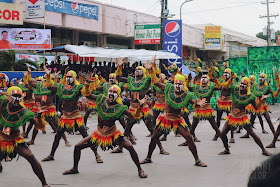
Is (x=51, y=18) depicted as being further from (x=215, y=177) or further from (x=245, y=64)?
(x=215, y=177)

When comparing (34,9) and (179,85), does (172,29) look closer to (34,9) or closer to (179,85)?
(34,9)

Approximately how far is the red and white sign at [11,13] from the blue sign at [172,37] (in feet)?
28.4

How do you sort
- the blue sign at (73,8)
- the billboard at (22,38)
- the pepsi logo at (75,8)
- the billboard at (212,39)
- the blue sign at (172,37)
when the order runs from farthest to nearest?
the billboard at (212,39), the pepsi logo at (75,8), the blue sign at (73,8), the blue sign at (172,37), the billboard at (22,38)

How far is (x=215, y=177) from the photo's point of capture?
726 centimetres

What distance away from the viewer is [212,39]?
4588 centimetres

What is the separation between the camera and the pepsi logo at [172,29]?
81.0 feet

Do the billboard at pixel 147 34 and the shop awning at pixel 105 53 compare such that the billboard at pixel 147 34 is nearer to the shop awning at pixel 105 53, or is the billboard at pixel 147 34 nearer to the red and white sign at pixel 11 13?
the shop awning at pixel 105 53

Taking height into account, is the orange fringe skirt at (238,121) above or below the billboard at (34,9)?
below

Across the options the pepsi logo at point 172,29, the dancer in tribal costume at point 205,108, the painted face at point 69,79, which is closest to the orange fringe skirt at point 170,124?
the painted face at point 69,79

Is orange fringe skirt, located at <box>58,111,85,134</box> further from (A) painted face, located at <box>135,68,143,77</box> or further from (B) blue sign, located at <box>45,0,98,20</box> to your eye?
(B) blue sign, located at <box>45,0,98,20</box>

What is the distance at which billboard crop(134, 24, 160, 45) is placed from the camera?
30.0 meters

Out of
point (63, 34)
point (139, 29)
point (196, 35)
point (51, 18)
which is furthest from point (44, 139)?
point (196, 35)

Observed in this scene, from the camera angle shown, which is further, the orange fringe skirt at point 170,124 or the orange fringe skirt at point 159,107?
the orange fringe skirt at point 159,107

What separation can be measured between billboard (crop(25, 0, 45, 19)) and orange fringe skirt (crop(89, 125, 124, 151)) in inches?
645
